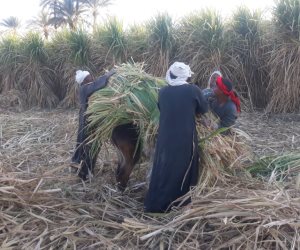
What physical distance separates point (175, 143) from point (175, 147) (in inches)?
1.3

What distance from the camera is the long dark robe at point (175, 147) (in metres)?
3.71

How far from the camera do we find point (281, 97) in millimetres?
8461

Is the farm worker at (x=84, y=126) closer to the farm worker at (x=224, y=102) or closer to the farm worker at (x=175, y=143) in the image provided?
the farm worker at (x=175, y=143)

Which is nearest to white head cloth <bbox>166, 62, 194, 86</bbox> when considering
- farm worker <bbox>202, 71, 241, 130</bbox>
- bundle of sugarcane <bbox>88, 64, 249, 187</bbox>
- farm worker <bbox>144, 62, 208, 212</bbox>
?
farm worker <bbox>144, 62, 208, 212</bbox>

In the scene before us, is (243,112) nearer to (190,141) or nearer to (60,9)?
(190,141)

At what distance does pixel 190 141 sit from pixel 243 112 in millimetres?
5136

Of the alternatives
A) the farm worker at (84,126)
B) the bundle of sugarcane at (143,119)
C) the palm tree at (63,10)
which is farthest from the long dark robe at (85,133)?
the palm tree at (63,10)

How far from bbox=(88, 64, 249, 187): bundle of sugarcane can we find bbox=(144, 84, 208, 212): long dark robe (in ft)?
0.56

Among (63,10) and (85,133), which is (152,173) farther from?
(63,10)

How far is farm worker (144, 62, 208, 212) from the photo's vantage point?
12.2ft

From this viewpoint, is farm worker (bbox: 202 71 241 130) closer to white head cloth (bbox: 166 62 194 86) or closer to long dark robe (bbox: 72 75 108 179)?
white head cloth (bbox: 166 62 194 86)

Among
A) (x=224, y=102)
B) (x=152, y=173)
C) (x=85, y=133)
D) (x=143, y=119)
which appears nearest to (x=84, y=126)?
(x=85, y=133)

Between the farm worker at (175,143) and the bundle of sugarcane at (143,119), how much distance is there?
0.58 feet

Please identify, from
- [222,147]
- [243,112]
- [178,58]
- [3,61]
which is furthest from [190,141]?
[3,61]
